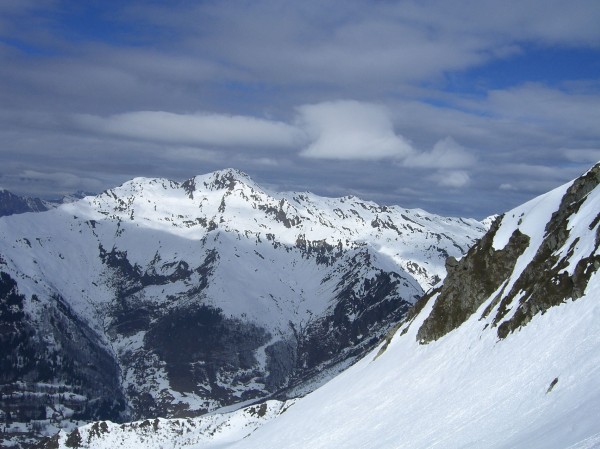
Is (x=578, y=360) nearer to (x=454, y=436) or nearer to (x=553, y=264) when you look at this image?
(x=454, y=436)

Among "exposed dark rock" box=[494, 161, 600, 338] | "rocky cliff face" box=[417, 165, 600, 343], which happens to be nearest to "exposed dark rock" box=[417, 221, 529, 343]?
"rocky cliff face" box=[417, 165, 600, 343]

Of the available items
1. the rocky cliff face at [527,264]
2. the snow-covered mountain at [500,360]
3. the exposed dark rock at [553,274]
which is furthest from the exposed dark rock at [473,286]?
the exposed dark rock at [553,274]

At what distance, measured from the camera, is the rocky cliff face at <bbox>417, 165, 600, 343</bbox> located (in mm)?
65375

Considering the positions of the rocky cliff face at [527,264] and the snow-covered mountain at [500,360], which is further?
A: the rocky cliff face at [527,264]

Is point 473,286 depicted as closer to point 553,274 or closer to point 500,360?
point 553,274

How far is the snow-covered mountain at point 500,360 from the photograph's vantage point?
44.1 m

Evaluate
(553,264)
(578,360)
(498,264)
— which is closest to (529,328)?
(553,264)

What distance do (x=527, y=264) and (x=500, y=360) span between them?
87.7ft

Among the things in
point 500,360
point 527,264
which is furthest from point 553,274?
→ point 527,264

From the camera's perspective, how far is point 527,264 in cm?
8575

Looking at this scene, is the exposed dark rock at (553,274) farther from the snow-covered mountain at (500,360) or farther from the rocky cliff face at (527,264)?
the snow-covered mountain at (500,360)

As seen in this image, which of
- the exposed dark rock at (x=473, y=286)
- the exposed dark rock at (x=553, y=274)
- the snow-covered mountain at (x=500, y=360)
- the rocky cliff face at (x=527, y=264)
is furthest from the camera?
the exposed dark rock at (x=473, y=286)

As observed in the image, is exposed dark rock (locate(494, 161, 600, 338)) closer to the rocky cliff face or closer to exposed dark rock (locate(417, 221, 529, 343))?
the rocky cliff face

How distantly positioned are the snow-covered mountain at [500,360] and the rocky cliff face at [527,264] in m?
0.22
